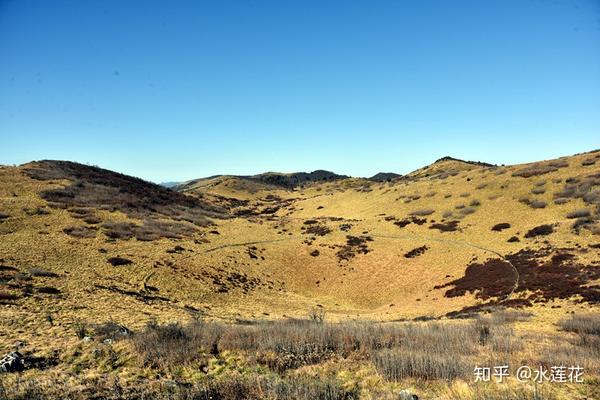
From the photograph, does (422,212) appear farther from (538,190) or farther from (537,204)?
(537,204)

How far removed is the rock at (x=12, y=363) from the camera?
12.1 metres

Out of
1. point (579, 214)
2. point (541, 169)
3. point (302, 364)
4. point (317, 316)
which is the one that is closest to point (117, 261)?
point (317, 316)

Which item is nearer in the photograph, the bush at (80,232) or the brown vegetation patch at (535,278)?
the brown vegetation patch at (535,278)

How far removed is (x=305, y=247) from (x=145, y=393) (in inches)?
1722

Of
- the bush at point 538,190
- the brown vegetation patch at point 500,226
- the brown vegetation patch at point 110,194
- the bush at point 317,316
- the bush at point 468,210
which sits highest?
the brown vegetation patch at point 110,194

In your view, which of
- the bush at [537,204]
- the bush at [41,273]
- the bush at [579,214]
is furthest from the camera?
the bush at [537,204]

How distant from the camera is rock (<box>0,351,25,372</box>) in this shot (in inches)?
475

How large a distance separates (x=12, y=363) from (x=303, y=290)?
31.2 m

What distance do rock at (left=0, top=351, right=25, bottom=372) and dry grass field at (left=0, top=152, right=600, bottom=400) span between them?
132 millimetres

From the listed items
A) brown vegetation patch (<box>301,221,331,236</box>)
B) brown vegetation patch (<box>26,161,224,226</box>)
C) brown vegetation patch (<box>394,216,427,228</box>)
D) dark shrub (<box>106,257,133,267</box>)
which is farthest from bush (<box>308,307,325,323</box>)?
brown vegetation patch (<box>26,161,224,226</box>)

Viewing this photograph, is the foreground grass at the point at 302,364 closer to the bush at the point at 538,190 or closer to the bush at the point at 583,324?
the bush at the point at 583,324

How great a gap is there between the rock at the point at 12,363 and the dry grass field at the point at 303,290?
0.43 feet

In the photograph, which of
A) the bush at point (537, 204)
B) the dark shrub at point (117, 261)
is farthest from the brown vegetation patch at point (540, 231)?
the dark shrub at point (117, 261)

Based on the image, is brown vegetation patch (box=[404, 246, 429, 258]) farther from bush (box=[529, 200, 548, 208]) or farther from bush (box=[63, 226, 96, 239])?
bush (box=[63, 226, 96, 239])
